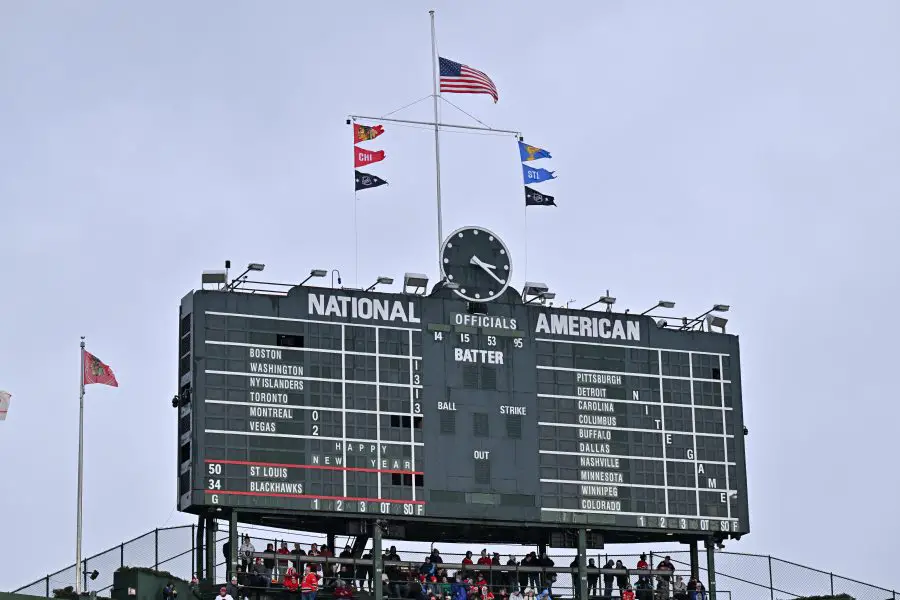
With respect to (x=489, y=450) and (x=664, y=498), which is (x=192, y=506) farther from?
(x=664, y=498)

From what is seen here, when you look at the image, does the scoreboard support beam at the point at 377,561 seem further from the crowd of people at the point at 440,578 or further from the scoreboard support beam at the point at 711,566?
the scoreboard support beam at the point at 711,566

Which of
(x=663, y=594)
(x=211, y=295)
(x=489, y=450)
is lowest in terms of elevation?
(x=663, y=594)

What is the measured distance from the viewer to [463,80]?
58406 mm

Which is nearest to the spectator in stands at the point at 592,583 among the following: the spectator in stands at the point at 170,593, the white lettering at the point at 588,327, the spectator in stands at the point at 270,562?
the white lettering at the point at 588,327

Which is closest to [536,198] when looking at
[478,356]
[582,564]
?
[478,356]

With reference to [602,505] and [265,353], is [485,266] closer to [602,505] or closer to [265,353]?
[265,353]

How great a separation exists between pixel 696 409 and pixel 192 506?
1309 cm

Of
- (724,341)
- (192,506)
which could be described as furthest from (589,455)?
(192,506)

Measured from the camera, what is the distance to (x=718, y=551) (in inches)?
2248

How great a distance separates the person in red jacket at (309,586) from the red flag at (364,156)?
35.5 ft

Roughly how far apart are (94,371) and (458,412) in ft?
28.1

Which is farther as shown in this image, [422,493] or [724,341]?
[724,341]

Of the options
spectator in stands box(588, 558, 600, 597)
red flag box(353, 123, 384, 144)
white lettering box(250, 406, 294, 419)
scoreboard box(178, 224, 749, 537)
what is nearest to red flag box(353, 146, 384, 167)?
red flag box(353, 123, 384, 144)

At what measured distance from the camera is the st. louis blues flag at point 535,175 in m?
58.8
